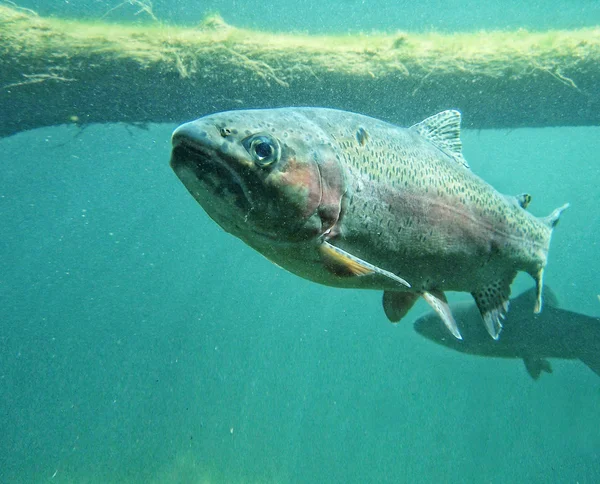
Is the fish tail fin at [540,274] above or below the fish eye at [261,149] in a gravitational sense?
below

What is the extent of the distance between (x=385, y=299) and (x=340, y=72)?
5858mm

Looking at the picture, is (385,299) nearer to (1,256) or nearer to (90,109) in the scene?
(90,109)

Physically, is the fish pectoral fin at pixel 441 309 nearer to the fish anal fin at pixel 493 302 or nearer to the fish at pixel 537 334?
the fish anal fin at pixel 493 302

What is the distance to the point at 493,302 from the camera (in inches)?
120

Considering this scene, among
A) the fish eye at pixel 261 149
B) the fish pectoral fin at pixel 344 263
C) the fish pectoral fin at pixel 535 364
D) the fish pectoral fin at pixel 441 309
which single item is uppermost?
the fish eye at pixel 261 149

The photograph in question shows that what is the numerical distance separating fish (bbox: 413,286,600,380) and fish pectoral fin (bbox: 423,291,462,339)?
239 inches

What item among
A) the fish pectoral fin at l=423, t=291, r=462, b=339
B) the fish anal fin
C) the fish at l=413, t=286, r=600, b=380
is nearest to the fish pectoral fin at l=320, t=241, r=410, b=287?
the fish pectoral fin at l=423, t=291, r=462, b=339

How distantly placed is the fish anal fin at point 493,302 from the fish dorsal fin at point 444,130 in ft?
3.28

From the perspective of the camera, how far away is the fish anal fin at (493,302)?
2996mm

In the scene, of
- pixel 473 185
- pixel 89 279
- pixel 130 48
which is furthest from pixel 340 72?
pixel 89 279

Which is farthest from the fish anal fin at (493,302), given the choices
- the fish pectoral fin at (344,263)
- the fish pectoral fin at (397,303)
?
the fish pectoral fin at (344,263)

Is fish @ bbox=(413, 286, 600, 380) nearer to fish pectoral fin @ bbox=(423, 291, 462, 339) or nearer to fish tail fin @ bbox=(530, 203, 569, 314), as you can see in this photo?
fish tail fin @ bbox=(530, 203, 569, 314)

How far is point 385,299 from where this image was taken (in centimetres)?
291

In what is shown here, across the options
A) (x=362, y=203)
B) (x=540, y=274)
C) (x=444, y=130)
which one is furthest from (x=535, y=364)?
(x=362, y=203)
